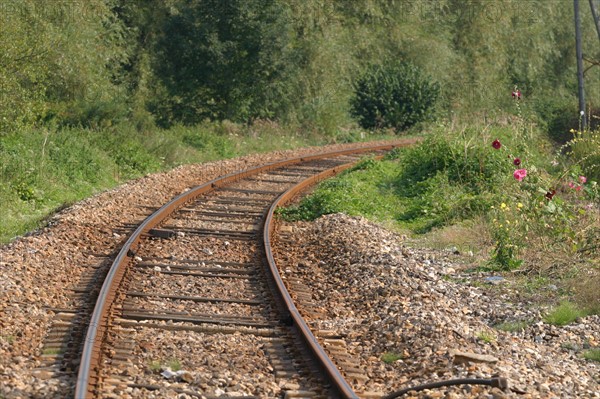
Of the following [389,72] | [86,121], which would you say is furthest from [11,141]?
[389,72]

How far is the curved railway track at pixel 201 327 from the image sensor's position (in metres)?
6.43

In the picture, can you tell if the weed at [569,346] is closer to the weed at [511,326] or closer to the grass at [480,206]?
the weed at [511,326]

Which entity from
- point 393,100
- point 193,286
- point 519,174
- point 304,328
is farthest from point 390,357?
point 393,100

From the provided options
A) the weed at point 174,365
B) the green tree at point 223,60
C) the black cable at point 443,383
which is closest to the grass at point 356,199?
the weed at point 174,365

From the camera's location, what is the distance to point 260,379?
263 inches

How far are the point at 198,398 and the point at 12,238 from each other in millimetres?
6516

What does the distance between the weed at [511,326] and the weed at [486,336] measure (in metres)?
0.41

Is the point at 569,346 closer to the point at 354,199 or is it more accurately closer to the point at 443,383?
the point at 443,383

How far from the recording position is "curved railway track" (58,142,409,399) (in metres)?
6.43

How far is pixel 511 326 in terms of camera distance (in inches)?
323

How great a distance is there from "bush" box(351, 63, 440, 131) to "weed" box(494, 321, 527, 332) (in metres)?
27.9

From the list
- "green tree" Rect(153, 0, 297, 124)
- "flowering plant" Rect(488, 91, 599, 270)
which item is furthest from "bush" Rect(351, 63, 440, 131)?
"flowering plant" Rect(488, 91, 599, 270)

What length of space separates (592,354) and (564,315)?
0.95m

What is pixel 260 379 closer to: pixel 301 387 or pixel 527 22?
pixel 301 387
